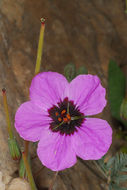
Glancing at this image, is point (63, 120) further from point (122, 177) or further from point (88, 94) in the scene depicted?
point (122, 177)

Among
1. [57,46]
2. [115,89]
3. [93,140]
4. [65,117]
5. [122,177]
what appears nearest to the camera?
[93,140]

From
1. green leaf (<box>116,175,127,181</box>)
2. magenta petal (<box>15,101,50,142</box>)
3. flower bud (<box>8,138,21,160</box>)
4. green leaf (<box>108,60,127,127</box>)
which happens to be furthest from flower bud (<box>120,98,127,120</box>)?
flower bud (<box>8,138,21,160</box>)

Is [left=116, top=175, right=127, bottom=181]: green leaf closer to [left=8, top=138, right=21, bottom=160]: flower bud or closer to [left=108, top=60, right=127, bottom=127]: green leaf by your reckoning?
[left=8, top=138, right=21, bottom=160]: flower bud

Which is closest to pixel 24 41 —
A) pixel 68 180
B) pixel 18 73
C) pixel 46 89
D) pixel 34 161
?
pixel 18 73

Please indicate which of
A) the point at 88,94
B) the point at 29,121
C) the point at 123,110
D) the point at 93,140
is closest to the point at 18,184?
the point at 29,121

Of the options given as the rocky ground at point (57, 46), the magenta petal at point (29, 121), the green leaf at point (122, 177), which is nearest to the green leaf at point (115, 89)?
the rocky ground at point (57, 46)

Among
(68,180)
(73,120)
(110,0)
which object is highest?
(110,0)

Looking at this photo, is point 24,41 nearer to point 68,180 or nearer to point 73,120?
point 73,120
